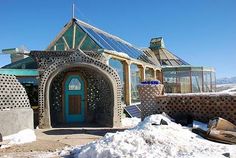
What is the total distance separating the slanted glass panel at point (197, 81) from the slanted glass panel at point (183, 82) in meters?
0.47

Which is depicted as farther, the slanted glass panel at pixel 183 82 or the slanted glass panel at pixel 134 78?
the slanted glass panel at pixel 183 82

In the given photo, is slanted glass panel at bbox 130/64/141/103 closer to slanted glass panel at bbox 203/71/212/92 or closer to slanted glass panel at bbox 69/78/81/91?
→ slanted glass panel at bbox 69/78/81/91

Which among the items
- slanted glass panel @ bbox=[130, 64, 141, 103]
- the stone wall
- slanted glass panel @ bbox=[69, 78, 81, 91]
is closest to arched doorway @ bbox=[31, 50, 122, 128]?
slanted glass panel @ bbox=[69, 78, 81, 91]

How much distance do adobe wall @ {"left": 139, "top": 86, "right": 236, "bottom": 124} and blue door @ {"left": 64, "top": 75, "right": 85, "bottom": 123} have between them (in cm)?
429

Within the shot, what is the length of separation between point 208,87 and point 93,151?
21215mm

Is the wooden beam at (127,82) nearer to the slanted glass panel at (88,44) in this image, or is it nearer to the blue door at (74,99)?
Result: the slanted glass panel at (88,44)

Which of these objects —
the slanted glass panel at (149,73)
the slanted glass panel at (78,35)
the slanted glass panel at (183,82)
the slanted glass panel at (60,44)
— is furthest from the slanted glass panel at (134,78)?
the slanted glass panel at (60,44)

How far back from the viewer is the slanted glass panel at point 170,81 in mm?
24078

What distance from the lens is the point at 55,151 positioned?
731 cm

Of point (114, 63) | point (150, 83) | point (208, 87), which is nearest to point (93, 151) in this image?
point (150, 83)

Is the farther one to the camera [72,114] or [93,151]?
[72,114]

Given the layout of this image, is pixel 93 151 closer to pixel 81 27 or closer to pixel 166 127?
pixel 166 127

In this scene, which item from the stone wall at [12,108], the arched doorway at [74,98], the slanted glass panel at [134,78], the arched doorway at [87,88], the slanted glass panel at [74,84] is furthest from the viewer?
the slanted glass panel at [134,78]

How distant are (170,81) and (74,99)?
13.0 metres
